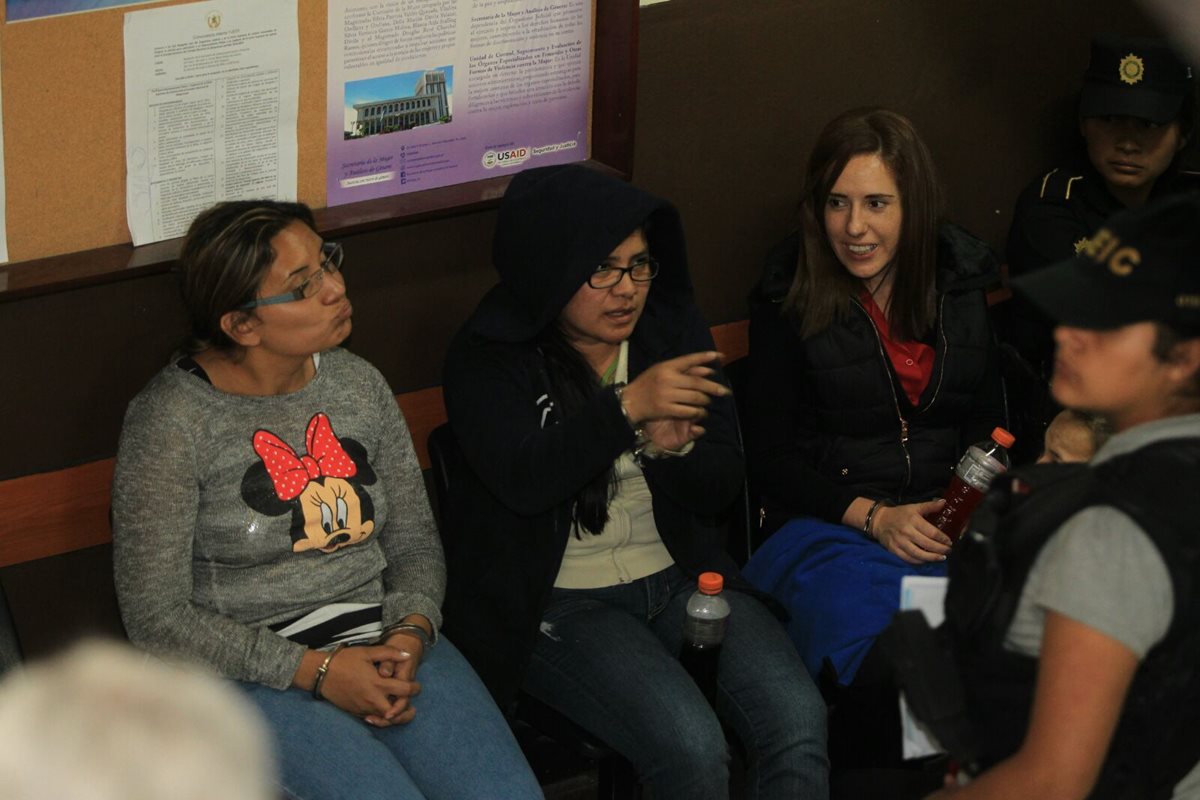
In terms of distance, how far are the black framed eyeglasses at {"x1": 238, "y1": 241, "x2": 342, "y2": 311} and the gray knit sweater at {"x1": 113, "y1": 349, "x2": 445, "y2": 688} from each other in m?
0.19

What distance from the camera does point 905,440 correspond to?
11.1 feet

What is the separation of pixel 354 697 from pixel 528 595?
1.47 feet

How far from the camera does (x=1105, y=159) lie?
153 inches

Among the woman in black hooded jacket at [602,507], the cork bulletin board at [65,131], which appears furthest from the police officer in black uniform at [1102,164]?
the cork bulletin board at [65,131]

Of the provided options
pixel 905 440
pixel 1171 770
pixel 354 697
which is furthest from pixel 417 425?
pixel 1171 770

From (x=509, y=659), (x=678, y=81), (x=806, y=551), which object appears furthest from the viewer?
(x=678, y=81)

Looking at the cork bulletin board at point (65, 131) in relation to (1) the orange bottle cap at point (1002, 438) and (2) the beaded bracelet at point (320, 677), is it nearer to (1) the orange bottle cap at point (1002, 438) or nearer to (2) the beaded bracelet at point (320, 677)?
(2) the beaded bracelet at point (320, 677)

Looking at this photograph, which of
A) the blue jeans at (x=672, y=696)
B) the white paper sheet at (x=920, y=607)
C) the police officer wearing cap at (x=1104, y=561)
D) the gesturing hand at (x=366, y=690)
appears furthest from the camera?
the blue jeans at (x=672, y=696)

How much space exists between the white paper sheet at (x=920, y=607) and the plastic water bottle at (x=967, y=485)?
961 mm

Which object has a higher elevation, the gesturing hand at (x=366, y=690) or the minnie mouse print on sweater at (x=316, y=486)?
the minnie mouse print on sweater at (x=316, y=486)

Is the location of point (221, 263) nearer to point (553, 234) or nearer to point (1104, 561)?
point (553, 234)

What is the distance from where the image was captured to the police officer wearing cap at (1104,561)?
1.75m

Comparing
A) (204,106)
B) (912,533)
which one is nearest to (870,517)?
(912,533)

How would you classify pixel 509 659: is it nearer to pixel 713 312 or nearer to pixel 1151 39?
pixel 713 312
